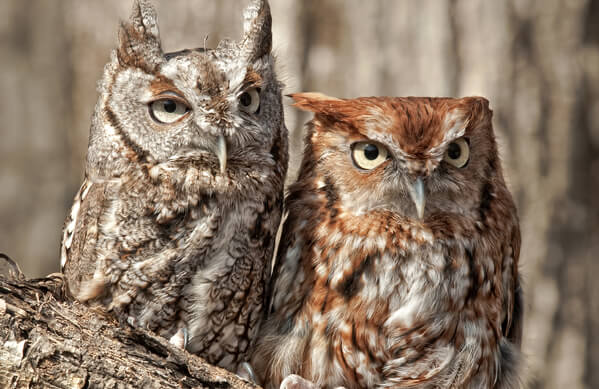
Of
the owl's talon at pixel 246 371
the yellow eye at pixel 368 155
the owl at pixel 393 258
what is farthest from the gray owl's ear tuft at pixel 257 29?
the owl's talon at pixel 246 371

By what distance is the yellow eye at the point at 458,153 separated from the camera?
87.3 inches

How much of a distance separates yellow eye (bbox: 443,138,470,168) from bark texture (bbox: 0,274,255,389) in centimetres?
93

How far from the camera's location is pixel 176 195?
7.06 feet

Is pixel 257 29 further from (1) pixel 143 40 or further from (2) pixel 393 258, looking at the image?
(2) pixel 393 258

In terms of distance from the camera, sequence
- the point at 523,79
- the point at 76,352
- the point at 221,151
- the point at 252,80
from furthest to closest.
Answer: the point at 523,79 → the point at 252,80 → the point at 221,151 → the point at 76,352

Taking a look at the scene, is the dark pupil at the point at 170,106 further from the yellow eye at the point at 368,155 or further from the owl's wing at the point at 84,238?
the yellow eye at the point at 368,155

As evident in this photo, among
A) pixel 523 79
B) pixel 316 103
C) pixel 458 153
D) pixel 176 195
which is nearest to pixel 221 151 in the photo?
pixel 176 195

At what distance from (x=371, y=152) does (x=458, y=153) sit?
28 centimetres

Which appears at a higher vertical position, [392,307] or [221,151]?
[221,151]

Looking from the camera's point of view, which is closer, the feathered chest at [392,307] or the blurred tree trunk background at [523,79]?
the feathered chest at [392,307]

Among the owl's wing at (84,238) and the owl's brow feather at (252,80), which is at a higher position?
the owl's brow feather at (252,80)

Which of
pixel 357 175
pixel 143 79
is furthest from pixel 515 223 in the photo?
pixel 143 79

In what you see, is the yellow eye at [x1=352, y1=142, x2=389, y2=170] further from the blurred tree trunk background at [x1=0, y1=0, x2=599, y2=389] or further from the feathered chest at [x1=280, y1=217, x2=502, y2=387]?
the blurred tree trunk background at [x1=0, y1=0, x2=599, y2=389]

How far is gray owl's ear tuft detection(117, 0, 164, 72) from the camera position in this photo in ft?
7.11
